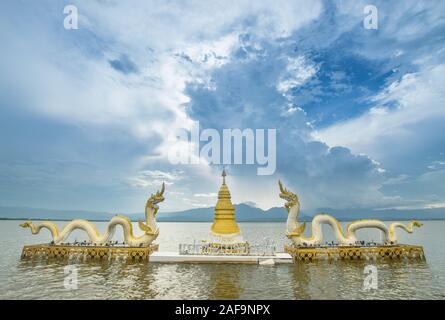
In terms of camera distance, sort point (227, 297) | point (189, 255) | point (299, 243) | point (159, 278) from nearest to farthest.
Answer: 1. point (227, 297)
2. point (159, 278)
3. point (189, 255)
4. point (299, 243)

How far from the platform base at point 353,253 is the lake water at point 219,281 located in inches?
44.6

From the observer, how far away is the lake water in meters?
17.9

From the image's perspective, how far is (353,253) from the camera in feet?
96.9

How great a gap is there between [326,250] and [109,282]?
19.0 meters

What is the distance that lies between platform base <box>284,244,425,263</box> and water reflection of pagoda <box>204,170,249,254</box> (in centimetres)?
501

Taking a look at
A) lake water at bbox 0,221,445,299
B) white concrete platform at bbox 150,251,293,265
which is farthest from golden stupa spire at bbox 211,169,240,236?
lake water at bbox 0,221,445,299

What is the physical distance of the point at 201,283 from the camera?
20250mm
